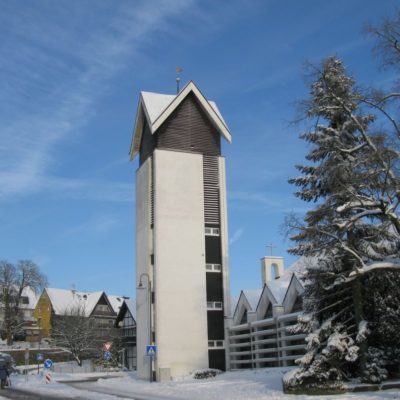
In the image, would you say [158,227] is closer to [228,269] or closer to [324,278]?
[228,269]

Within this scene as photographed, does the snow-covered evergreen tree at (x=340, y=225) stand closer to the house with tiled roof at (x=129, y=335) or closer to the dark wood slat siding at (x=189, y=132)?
the dark wood slat siding at (x=189, y=132)

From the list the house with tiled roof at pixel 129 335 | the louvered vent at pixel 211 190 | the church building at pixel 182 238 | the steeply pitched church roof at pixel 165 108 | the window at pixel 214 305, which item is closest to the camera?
the church building at pixel 182 238

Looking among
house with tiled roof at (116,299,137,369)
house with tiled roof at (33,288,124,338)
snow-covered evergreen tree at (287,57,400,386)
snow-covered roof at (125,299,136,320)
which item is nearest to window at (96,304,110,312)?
house with tiled roof at (33,288,124,338)

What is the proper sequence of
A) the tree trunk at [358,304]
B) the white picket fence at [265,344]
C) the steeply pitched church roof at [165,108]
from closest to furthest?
the tree trunk at [358,304]
the white picket fence at [265,344]
the steeply pitched church roof at [165,108]

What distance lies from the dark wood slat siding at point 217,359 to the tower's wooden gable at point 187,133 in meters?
15.5

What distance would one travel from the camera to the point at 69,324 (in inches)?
2852

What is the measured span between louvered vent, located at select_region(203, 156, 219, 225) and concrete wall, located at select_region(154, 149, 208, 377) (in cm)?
55

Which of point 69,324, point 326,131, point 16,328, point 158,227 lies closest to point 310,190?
point 326,131

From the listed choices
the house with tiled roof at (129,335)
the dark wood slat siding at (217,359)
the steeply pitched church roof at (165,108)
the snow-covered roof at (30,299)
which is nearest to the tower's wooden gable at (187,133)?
the steeply pitched church roof at (165,108)

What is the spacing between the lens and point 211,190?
150ft

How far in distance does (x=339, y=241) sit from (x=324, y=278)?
3.61 metres

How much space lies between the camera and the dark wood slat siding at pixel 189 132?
45.0m

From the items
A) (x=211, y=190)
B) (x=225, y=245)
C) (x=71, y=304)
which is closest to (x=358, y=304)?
(x=225, y=245)

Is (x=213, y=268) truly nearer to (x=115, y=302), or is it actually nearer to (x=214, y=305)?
(x=214, y=305)
